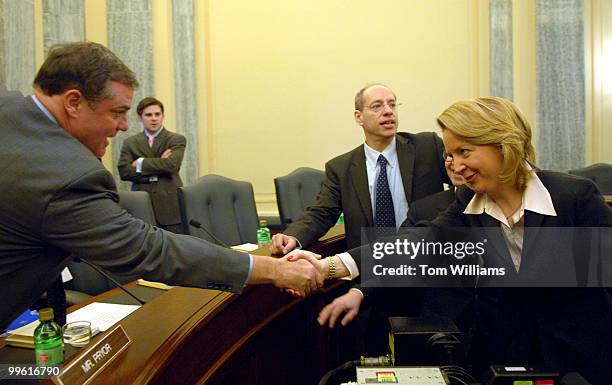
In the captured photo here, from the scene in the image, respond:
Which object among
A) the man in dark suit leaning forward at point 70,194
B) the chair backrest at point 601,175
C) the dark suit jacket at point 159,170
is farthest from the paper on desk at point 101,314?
the chair backrest at point 601,175

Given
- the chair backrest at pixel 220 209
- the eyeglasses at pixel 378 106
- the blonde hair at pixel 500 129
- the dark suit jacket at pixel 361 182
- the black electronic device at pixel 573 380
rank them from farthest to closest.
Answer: the chair backrest at pixel 220 209 → the eyeglasses at pixel 378 106 → the dark suit jacket at pixel 361 182 → the blonde hair at pixel 500 129 → the black electronic device at pixel 573 380

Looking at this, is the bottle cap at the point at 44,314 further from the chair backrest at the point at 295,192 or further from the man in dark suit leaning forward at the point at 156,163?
the man in dark suit leaning forward at the point at 156,163

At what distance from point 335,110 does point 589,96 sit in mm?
2388

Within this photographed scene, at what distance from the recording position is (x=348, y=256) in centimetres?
222

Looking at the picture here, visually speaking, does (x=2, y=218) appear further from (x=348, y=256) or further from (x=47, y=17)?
(x=47, y=17)

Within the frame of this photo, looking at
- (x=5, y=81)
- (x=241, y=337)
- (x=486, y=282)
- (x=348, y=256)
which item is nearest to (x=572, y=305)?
(x=486, y=282)

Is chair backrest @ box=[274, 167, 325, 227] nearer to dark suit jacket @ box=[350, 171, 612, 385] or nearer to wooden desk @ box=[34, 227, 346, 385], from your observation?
wooden desk @ box=[34, 227, 346, 385]

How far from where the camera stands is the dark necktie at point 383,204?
9.23ft

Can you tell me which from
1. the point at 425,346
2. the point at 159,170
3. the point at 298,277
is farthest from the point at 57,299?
the point at 159,170

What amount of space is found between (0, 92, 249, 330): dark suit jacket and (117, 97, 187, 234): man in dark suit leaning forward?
2947 mm

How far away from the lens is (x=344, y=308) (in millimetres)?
1851

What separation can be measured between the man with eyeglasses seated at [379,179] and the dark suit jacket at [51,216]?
1321 millimetres

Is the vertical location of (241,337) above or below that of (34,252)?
below

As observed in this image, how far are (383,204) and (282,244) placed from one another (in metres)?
0.69
